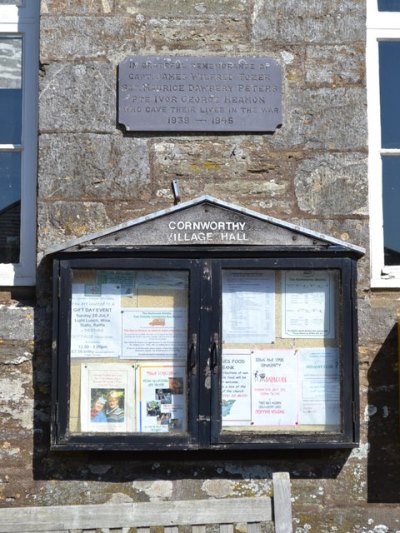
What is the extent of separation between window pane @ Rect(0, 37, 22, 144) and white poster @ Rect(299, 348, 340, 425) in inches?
75.3

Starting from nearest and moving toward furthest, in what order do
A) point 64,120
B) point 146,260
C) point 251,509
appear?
point 251,509
point 146,260
point 64,120

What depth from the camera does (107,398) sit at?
442 cm

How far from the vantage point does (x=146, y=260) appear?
4.41 meters

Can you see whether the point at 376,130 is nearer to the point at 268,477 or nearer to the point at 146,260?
the point at 146,260

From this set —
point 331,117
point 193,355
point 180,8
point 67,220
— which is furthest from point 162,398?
point 180,8

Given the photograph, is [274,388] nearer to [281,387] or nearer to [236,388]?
[281,387]

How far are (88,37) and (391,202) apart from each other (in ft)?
5.86

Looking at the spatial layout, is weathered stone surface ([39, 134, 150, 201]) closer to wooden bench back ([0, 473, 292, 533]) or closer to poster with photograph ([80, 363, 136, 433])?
poster with photograph ([80, 363, 136, 433])

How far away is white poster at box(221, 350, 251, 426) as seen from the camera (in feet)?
14.5

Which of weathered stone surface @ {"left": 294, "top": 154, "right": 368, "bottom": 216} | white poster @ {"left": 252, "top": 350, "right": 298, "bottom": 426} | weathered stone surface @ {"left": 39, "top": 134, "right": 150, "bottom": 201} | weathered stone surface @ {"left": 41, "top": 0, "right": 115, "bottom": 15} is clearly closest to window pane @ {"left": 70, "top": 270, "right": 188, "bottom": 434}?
white poster @ {"left": 252, "top": 350, "right": 298, "bottom": 426}

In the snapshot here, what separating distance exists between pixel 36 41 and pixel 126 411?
2032 mm

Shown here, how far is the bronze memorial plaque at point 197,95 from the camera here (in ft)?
15.4

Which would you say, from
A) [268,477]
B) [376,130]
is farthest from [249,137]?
[268,477]

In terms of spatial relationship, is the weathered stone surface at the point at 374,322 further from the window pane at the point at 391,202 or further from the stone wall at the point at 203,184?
the window pane at the point at 391,202
